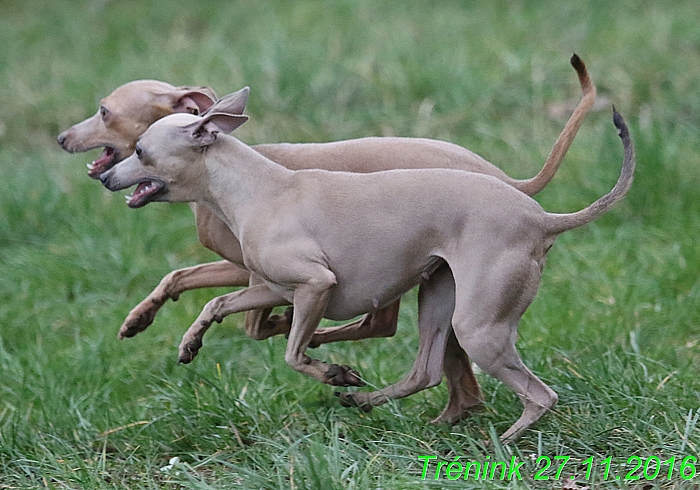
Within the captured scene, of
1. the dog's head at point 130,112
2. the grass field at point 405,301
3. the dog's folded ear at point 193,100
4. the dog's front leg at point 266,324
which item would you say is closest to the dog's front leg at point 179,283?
the dog's front leg at point 266,324

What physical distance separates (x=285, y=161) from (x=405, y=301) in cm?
176

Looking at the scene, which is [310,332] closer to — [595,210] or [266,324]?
[266,324]

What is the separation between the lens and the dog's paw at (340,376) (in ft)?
13.4

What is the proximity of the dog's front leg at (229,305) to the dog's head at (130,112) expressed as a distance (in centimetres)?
86

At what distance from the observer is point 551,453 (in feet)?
12.8

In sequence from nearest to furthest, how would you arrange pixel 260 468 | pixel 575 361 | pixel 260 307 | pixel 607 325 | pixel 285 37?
pixel 260 468
pixel 260 307
pixel 575 361
pixel 607 325
pixel 285 37

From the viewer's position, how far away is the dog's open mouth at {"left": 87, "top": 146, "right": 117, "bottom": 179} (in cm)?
470

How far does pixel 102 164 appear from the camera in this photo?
15.6 feet

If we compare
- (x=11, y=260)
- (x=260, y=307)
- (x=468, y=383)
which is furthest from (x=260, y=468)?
(x=11, y=260)

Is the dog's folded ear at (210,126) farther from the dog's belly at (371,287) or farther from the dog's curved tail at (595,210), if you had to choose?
the dog's curved tail at (595,210)

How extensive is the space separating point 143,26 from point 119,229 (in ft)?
16.2

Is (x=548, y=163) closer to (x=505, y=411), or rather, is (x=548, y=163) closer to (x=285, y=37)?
(x=505, y=411)

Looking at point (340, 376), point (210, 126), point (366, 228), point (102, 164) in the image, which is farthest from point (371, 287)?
point (102, 164)

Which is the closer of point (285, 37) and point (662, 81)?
point (662, 81)
